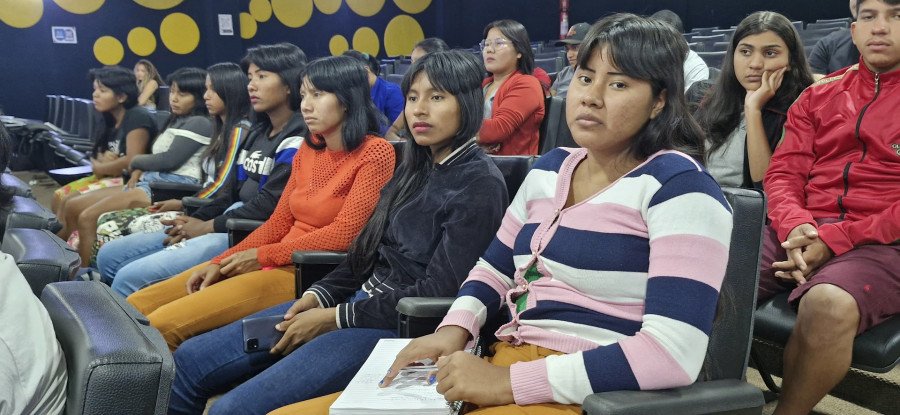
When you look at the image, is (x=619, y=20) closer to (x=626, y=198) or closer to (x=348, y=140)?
(x=626, y=198)

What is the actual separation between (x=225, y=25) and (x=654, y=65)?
10.5 metres

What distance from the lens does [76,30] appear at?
1002cm

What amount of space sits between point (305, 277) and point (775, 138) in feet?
4.79

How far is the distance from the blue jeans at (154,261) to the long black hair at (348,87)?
67cm

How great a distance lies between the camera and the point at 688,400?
1.11 meters

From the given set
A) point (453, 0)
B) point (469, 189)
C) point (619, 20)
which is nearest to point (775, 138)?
point (469, 189)

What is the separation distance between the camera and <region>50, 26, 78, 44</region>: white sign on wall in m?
9.91

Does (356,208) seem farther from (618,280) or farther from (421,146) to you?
(618,280)

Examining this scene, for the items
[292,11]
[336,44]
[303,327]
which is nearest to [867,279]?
[303,327]

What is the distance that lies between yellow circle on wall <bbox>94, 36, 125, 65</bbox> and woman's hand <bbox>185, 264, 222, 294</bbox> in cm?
897

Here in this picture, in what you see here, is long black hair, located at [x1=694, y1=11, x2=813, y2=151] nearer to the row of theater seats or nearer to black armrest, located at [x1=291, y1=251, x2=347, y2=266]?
black armrest, located at [x1=291, y1=251, x2=347, y2=266]

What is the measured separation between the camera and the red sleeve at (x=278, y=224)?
2.54 metres

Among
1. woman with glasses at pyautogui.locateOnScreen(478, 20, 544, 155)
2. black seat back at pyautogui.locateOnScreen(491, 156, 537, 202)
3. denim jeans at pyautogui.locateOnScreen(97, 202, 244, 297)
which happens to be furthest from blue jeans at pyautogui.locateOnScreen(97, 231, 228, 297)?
black seat back at pyautogui.locateOnScreen(491, 156, 537, 202)

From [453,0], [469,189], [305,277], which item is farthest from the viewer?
[453,0]
